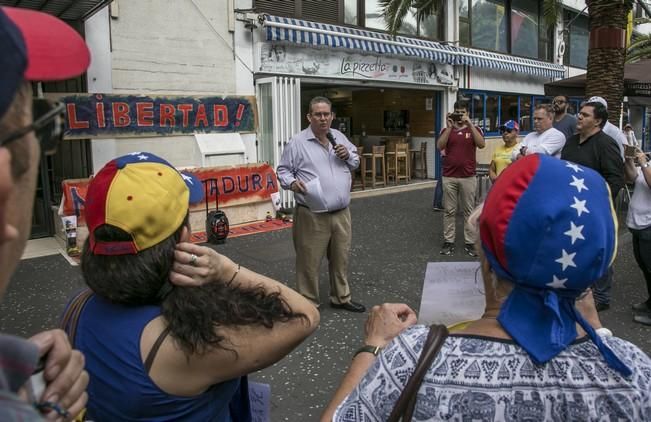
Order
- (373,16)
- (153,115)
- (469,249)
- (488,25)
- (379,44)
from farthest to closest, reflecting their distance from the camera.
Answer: (488,25) → (373,16) → (379,44) → (153,115) → (469,249)

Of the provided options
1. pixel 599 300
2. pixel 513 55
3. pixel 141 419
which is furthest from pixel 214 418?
pixel 513 55

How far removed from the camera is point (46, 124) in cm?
69

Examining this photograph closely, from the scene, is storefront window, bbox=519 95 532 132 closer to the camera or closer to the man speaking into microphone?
the camera

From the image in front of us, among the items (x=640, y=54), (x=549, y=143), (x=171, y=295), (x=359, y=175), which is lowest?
(x=359, y=175)

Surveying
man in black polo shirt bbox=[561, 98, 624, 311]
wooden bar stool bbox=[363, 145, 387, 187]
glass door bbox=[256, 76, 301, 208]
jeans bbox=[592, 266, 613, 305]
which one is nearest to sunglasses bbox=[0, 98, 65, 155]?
man in black polo shirt bbox=[561, 98, 624, 311]

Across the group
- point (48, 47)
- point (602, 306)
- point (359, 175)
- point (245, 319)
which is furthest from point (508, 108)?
point (48, 47)

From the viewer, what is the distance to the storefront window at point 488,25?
49.4ft

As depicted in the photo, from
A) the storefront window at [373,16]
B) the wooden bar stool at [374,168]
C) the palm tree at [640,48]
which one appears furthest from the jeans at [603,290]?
the palm tree at [640,48]

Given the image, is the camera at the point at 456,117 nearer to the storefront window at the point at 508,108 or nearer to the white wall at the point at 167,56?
the white wall at the point at 167,56

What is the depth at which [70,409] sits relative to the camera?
91cm

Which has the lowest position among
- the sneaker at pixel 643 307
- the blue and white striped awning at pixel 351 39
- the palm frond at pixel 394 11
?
the sneaker at pixel 643 307

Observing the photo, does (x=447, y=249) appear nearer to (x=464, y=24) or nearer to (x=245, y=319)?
(x=245, y=319)

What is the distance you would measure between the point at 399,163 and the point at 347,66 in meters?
3.87

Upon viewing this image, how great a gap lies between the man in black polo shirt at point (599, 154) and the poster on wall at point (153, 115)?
595cm
